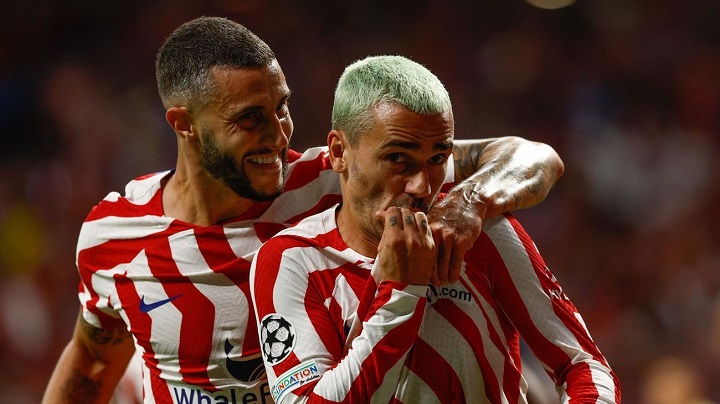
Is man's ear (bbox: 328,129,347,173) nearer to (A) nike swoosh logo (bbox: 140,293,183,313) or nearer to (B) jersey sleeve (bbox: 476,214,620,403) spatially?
(B) jersey sleeve (bbox: 476,214,620,403)

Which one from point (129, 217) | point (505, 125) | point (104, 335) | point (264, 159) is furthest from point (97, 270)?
point (505, 125)

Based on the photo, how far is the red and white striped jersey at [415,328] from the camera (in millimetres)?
1918

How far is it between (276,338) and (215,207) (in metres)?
0.76

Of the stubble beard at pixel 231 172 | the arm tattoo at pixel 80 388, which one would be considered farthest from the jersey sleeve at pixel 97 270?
the stubble beard at pixel 231 172

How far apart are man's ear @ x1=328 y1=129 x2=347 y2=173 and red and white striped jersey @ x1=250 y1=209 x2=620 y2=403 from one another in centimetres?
15

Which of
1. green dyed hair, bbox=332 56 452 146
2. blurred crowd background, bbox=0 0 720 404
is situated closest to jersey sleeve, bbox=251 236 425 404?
green dyed hair, bbox=332 56 452 146

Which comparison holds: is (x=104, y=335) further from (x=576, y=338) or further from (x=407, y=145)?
(x=576, y=338)

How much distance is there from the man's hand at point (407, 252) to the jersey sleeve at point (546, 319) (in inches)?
10.3

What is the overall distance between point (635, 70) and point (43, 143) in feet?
14.9

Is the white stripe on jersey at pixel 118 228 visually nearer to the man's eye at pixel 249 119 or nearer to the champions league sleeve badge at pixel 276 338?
the man's eye at pixel 249 119

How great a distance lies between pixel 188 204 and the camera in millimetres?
2758

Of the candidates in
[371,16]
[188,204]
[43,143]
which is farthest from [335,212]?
[371,16]

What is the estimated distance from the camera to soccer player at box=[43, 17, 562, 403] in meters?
2.55

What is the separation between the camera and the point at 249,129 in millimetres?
2547
